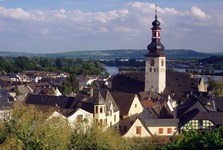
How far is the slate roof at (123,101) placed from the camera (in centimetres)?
4500

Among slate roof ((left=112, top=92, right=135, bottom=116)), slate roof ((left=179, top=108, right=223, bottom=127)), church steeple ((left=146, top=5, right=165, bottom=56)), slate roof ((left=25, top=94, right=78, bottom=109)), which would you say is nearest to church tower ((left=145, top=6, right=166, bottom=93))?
church steeple ((left=146, top=5, right=165, bottom=56))

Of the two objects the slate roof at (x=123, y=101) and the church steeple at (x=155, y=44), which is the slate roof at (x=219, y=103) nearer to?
the slate roof at (x=123, y=101)

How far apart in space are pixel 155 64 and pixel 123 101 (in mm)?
20971

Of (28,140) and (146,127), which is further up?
(28,140)

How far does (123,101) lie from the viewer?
151 ft

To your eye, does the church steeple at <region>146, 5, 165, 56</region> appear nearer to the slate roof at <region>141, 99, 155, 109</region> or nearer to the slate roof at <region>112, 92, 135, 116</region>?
the slate roof at <region>141, 99, 155, 109</region>

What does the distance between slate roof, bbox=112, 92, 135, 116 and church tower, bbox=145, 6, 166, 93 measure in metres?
19.7

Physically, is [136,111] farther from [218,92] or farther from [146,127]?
[218,92]

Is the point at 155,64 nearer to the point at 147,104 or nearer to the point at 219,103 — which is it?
the point at 147,104

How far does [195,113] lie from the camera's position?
40188 mm

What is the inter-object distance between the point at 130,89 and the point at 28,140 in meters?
46.6

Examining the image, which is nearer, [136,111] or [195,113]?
[195,113]

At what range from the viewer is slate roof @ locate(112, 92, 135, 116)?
45000 mm

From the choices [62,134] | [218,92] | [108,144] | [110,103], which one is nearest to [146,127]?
[110,103]
